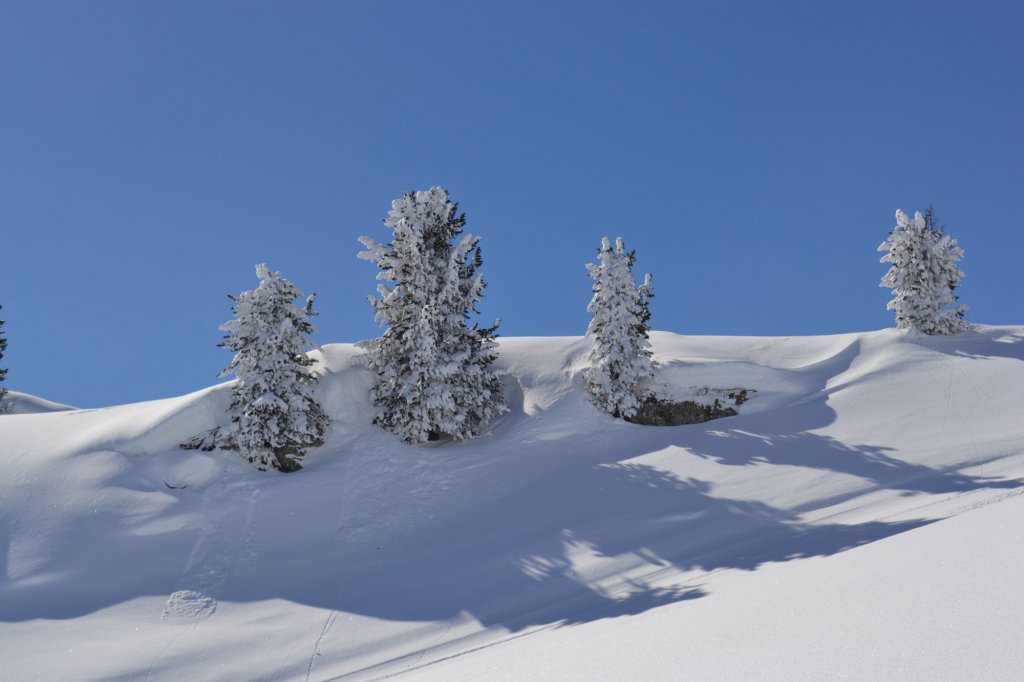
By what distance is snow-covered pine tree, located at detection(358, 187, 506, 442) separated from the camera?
2314 cm

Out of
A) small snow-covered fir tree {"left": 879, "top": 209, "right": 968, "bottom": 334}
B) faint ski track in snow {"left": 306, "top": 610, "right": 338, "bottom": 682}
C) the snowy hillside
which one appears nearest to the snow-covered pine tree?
the snowy hillside

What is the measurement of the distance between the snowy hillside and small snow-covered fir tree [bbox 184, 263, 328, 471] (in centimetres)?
64

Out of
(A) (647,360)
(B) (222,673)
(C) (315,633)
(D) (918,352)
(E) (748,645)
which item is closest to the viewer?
(E) (748,645)

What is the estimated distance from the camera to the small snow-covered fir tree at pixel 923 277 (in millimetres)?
29688

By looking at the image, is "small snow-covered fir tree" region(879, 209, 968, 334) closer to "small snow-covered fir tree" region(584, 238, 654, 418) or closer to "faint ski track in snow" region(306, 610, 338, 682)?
"small snow-covered fir tree" region(584, 238, 654, 418)

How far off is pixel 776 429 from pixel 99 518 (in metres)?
20.4

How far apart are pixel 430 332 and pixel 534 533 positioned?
29.6 ft

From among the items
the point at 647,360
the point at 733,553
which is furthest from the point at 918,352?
the point at 733,553

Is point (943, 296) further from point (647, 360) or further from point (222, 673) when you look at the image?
point (222, 673)

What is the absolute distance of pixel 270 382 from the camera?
2181 cm

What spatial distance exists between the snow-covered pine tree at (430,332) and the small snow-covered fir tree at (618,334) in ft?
12.7

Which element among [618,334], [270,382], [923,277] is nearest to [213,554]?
[270,382]

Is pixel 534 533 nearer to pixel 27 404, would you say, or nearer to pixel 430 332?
pixel 430 332

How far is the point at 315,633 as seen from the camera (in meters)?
13.9
